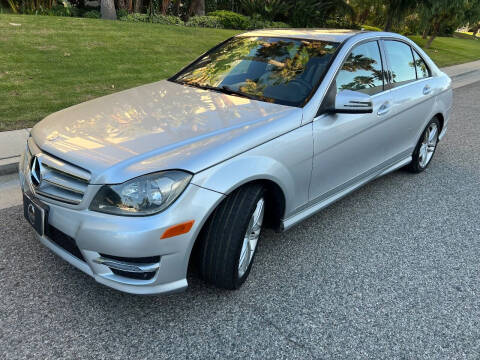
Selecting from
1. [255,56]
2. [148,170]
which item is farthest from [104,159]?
[255,56]

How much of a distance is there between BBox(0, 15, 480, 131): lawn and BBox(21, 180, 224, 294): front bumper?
12.0ft

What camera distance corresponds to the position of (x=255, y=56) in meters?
3.61

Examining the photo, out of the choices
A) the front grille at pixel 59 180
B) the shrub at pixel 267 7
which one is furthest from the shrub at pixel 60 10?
the front grille at pixel 59 180

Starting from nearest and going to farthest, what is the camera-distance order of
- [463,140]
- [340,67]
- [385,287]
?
[385,287] → [340,67] → [463,140]

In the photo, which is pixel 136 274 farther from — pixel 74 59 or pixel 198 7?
pixel 198 7

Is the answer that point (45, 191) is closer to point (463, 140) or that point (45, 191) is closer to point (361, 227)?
point (361, 227)

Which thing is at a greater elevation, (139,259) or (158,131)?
(158,131)

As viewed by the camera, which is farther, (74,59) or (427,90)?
(74,59)

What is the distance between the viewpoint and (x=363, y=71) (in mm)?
3539

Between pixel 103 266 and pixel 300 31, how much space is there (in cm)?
278

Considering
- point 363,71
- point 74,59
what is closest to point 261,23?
point 74,59

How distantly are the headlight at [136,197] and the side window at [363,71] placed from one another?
1700 mm

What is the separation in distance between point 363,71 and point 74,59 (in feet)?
22.5

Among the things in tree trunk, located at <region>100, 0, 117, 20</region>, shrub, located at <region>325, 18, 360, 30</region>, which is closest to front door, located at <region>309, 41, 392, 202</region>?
tree trunk, located at <region>100, 0, 117, 20</region>
